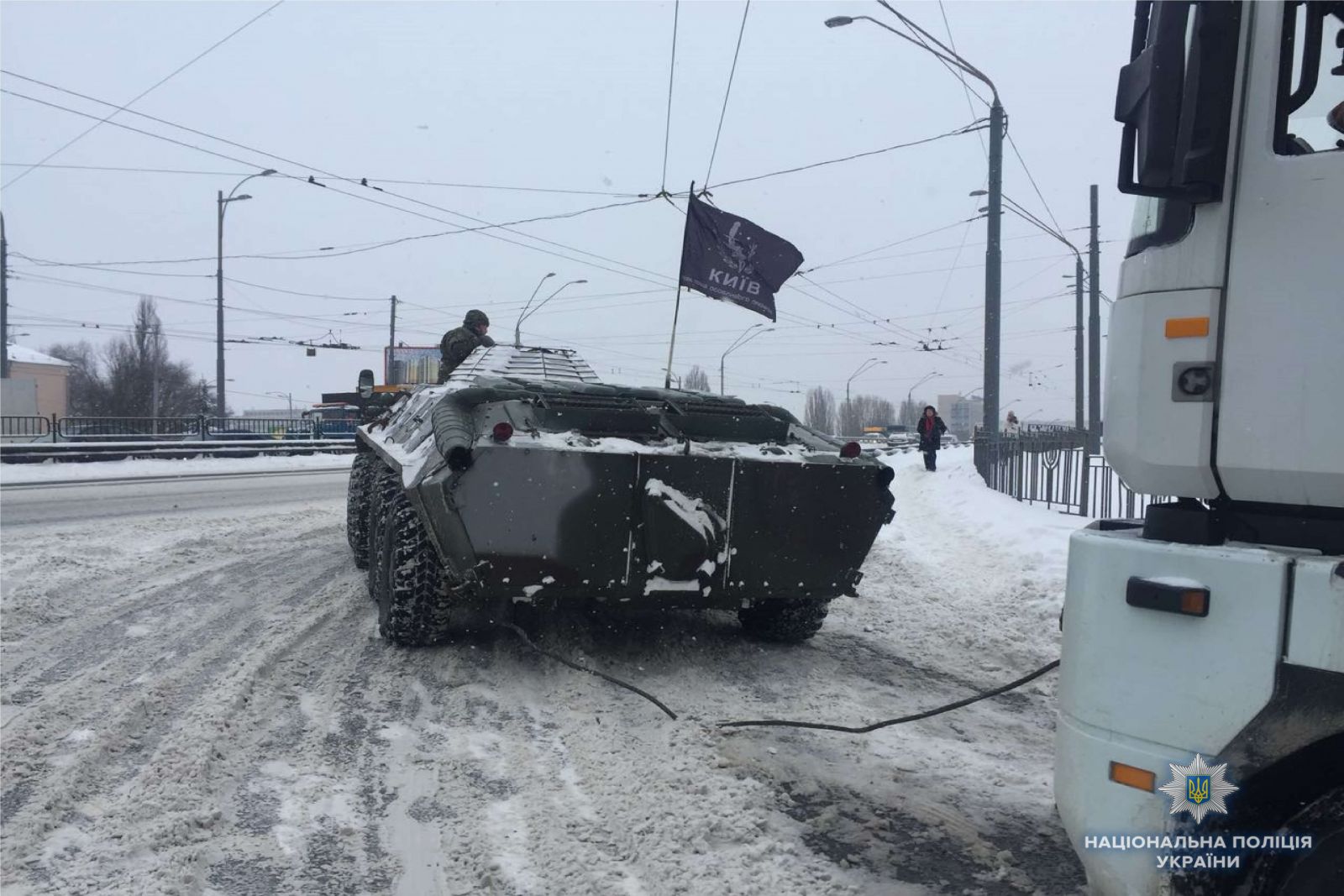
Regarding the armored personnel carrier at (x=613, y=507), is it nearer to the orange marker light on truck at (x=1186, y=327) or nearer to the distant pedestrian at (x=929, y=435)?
the orange marker light on truck at (x=1186, y=327)

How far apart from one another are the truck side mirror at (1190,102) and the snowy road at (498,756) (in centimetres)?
195

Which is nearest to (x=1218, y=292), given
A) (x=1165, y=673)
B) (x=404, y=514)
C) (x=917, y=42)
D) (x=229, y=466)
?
(x=1165, y=673)

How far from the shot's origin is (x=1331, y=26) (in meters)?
2.15

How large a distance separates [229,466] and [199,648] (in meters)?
18.2

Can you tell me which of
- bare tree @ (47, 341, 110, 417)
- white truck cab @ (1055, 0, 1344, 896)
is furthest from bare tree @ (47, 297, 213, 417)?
white truck cab @ (1055, 0, 1344, 896)

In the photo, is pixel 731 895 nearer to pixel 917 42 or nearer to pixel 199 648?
pixel 199 648

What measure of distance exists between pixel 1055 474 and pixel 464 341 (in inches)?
312

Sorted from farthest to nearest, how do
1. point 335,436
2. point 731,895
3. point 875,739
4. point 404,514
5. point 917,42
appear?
point 335,436 < point 917,42 < point 404,514 < point 875,739 < point 731,895

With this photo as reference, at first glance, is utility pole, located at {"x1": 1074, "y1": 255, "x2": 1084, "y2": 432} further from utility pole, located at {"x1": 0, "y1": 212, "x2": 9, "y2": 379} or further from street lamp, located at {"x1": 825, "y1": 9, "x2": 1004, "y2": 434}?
utility pole, located at {"x1": 0, "y1": 212, "x2": 9, "y2": 379}

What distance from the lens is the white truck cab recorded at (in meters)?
1.99

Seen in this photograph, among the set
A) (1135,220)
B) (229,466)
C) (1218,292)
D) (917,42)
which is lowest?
(229,466)

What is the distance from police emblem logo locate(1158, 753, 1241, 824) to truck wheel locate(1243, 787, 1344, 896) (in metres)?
0.12

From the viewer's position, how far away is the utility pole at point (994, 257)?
1322 centimetres

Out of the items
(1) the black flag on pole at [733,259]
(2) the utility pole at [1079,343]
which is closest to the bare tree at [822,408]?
(2) the utility pole at [1079,343]
